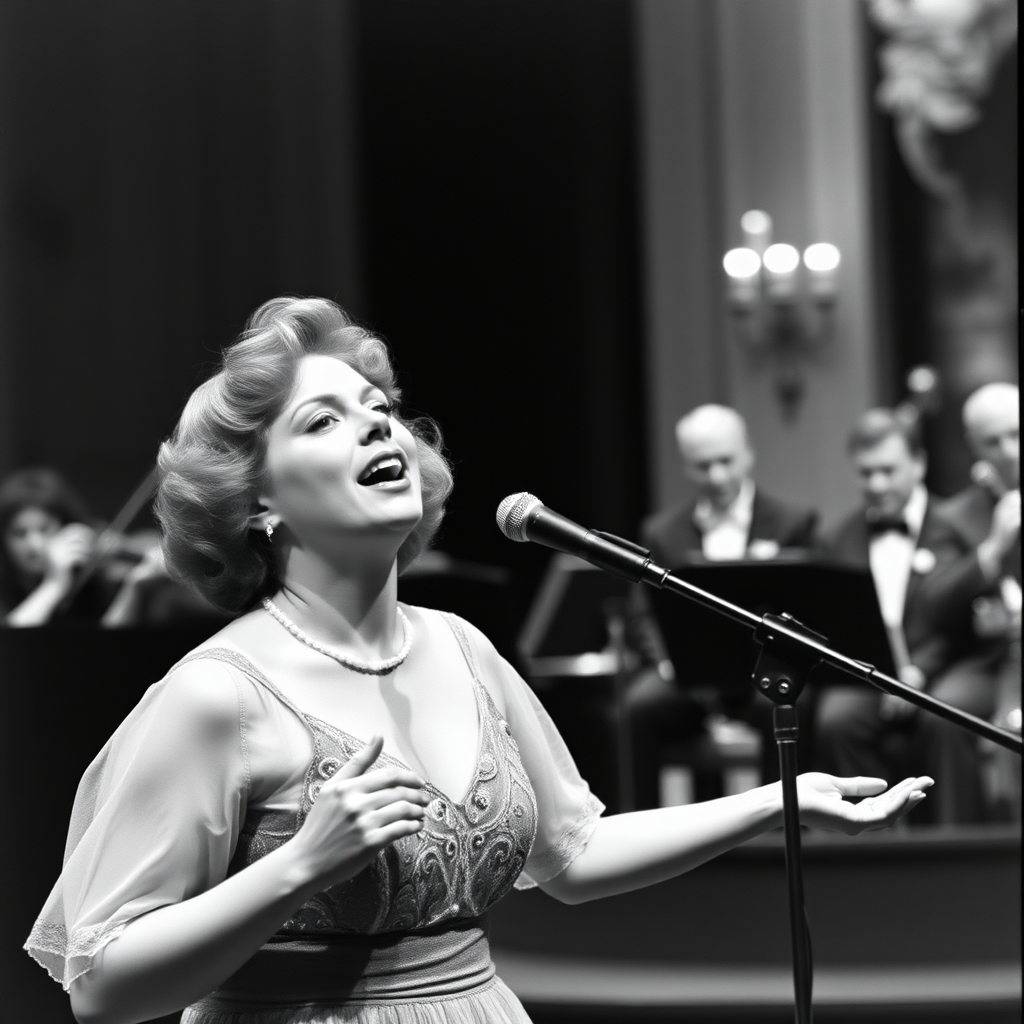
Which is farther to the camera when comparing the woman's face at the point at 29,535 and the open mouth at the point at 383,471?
the woman's face at the point at 29,535

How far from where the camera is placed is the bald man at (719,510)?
4758 millimetres

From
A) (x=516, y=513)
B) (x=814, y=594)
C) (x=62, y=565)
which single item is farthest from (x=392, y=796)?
(x=62, y=565)

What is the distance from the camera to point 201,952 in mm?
1307

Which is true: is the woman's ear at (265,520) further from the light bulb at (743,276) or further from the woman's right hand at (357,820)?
the light bulb at (743,276)

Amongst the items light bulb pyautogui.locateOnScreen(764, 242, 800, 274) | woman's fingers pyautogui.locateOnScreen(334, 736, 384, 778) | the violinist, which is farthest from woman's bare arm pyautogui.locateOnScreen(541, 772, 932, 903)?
light bulb pyautogui.locateOnScreen(764, 242, 800, 274)

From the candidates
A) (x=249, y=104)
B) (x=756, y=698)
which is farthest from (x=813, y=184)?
(x=756, y=698)

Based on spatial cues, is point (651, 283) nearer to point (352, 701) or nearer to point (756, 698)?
point (756, 698)

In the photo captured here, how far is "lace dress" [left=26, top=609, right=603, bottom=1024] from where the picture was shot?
138 centimetres

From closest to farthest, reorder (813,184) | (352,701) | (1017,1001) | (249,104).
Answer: (352,701) → (1017,1001) → (813,184) → (249,104)

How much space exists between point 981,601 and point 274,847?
128 inches

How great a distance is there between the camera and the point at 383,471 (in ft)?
5.14

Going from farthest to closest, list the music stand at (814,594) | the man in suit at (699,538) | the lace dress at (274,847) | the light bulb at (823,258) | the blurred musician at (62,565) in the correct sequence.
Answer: the light bulb at (823,258) < the man in suit at (699,538) < the blurred musician at (62,565) < the music stand at (814,594) < the lace dress at (274,847)

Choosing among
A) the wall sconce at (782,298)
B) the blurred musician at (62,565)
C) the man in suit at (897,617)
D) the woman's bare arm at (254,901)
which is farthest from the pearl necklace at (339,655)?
the wall sconce at (782,298)

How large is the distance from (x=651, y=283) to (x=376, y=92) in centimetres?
189
